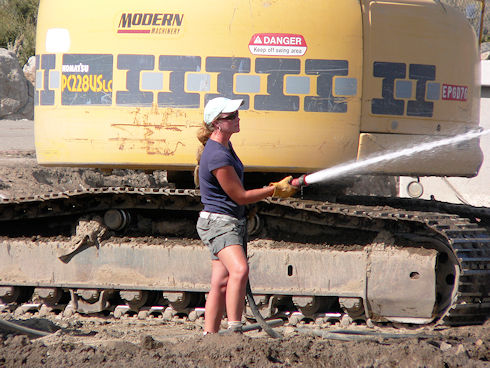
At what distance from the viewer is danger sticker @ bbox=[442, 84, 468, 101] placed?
6.80 m

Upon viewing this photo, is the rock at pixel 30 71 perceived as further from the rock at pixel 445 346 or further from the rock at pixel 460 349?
the rock at pixel 460 349

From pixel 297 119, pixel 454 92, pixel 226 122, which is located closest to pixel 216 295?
pixel 226 122

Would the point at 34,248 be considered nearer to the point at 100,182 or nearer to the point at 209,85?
the point at 209,85

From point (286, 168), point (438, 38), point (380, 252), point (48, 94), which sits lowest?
point (380, 252)

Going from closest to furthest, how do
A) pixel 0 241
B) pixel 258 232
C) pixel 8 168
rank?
pixel 258 232 → pixel 0 241 → pixel 8 168

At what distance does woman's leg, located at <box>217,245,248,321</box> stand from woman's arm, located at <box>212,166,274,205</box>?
0.34 metres

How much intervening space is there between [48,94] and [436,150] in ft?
11.6

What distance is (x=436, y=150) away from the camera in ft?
22.1

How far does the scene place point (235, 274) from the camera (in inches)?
195

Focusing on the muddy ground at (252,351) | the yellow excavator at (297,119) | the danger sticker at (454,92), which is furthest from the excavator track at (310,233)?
the danger sticker at (454,92)

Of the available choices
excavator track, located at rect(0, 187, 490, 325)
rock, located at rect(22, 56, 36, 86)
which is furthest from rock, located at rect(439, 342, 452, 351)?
rock, located at rect(22, 56, 36, 86)

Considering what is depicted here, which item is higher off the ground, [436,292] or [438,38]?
[438,38]

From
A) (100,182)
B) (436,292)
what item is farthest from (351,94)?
(100,182)

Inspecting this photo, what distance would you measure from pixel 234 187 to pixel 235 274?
58 centimetres
